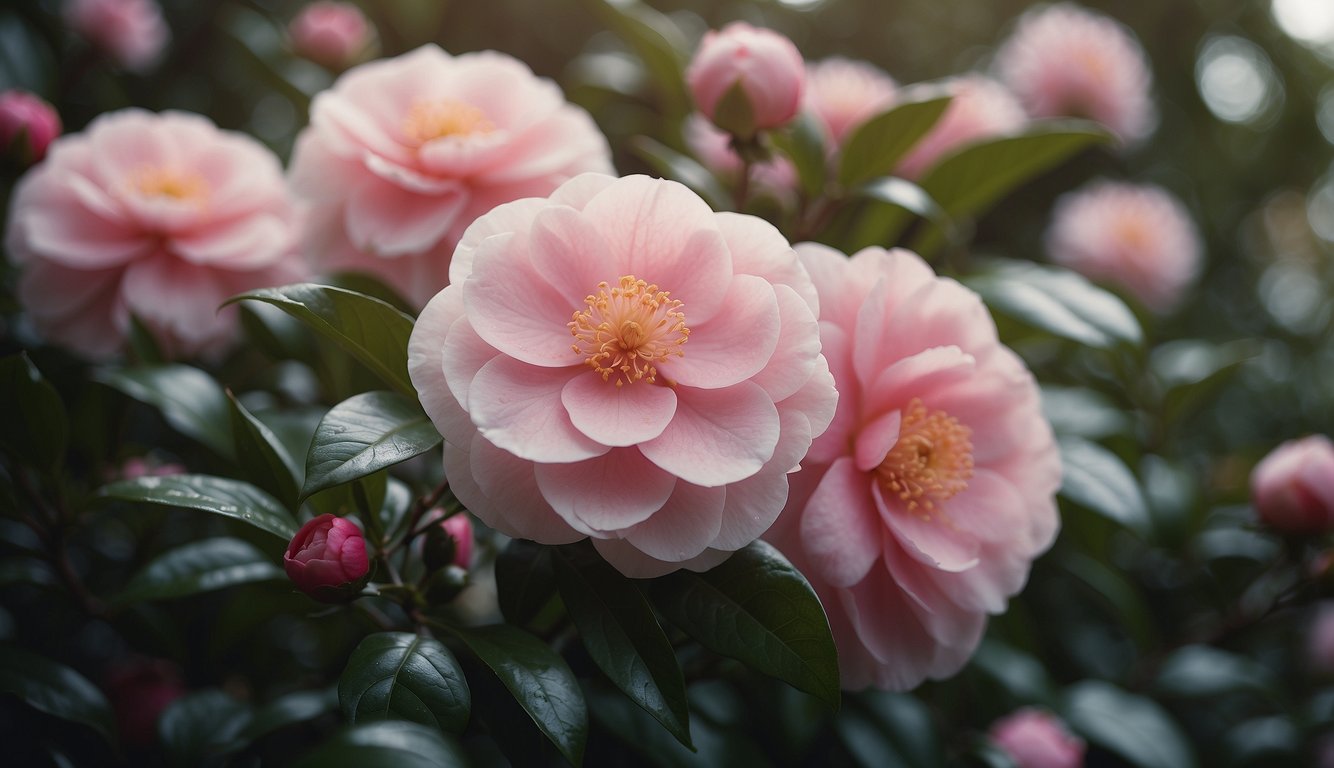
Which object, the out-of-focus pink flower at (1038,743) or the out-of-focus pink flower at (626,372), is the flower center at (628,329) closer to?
the out-of-focus pink flower at (626,372)

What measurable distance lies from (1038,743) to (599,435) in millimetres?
784

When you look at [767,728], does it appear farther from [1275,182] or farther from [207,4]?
[1275,182]

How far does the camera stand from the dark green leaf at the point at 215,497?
66cm

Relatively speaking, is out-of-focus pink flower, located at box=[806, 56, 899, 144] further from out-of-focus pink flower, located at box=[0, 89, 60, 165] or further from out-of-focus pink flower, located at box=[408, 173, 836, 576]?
out-of-focus pink flower, located at box=[0, 89, 60, 165]

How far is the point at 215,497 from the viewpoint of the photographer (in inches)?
27.6

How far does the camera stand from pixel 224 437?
0.91 m

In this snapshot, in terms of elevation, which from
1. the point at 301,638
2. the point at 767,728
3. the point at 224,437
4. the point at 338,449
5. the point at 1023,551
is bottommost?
the point at 301,638

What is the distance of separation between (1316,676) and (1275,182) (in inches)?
56.8

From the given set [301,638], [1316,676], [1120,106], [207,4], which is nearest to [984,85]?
[1120,106]

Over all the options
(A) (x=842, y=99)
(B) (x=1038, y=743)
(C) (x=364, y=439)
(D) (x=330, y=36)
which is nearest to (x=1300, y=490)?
(B) (x=1038, y=743)

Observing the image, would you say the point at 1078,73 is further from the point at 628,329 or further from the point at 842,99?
the point at 628,329

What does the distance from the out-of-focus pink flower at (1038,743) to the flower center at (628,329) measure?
0.72 meters

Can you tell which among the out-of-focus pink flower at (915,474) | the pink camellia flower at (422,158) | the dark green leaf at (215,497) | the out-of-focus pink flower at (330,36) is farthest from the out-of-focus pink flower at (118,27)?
the out-of-focus pink flower at (915,474)

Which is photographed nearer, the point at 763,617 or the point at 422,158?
the point at 763,617
